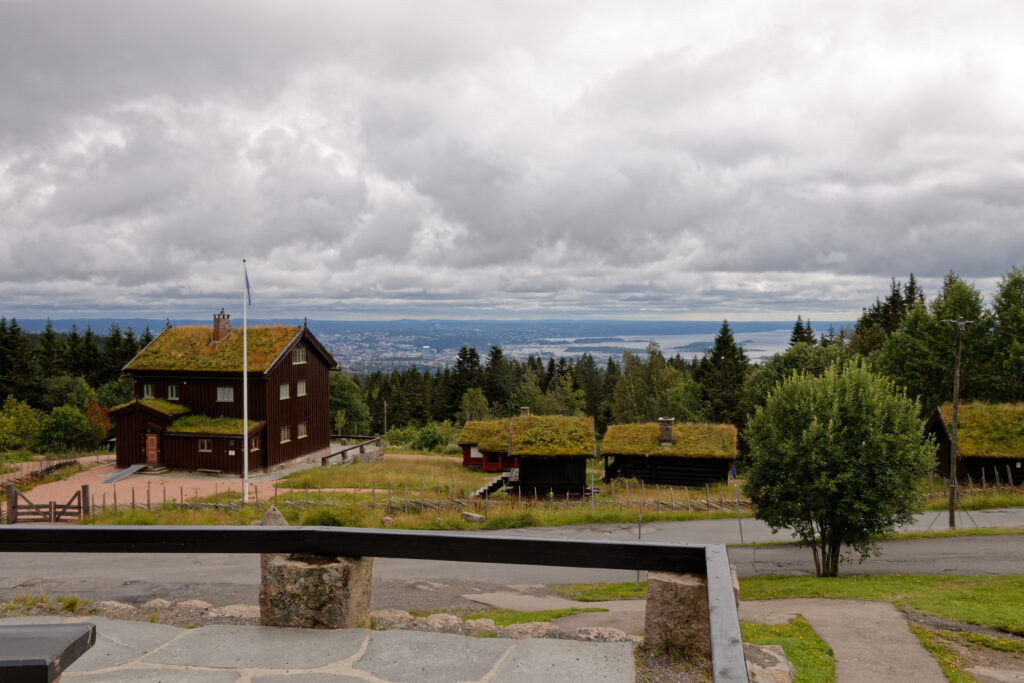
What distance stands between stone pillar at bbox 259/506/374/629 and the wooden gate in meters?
26.5

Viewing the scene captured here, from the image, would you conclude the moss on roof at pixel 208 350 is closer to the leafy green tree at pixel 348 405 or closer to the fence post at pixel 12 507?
the fence post at pixel 12 507

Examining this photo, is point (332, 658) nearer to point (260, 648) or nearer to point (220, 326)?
point (260, 648)

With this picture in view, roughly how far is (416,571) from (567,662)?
53.9ft

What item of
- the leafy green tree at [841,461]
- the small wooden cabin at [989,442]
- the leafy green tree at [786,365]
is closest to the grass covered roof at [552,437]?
the leafy green tree at [841,461]

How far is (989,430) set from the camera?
126 feet

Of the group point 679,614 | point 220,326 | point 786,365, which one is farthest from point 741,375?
point 679,614

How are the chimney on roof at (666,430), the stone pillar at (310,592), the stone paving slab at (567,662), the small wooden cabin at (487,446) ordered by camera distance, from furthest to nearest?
1. the small wooden cabin at (487,446)
2. the chimney on roof at (666,430)
3. the stone pillar at (310,592)
4. the stone paving slab at (567,662)

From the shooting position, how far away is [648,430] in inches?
1758

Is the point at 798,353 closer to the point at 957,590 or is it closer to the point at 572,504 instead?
the point at 572,504

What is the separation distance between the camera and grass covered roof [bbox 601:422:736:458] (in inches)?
1651

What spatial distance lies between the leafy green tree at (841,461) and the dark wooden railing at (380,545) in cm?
1633

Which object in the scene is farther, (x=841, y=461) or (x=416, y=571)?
(x=416, y=571)

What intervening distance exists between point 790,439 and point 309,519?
18.1m

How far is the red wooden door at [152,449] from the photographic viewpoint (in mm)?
40688
